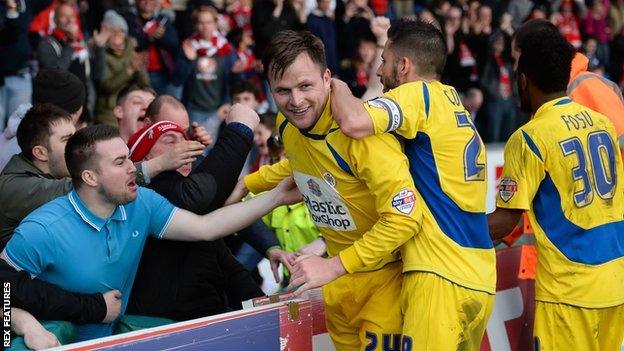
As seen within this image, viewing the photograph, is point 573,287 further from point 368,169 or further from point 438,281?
point 368,169

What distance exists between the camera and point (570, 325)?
5094mm

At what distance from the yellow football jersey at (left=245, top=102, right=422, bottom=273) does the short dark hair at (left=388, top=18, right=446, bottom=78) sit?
52 cm

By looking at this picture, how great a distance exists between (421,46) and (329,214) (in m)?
0.87

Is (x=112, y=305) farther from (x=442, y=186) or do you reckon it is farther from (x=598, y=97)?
(x=598, y=97)

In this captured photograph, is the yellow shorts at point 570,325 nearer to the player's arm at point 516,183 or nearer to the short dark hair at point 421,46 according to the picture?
the player's arm at point 516,183

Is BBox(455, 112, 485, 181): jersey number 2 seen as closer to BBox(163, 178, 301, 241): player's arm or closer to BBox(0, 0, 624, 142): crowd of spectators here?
BBox(163, 178, 301, 241): player's arm

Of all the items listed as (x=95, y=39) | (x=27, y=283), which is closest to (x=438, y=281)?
(x=27, y=283)

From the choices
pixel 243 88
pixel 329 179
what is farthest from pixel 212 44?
pixel 329 179

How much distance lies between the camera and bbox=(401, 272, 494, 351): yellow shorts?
4.35 m

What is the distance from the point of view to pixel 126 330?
4809 millimetres

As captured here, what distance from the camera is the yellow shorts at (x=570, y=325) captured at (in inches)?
201

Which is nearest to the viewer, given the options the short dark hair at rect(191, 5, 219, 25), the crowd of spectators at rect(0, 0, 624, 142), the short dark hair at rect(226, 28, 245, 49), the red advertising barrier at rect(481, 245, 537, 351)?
the red advertising barrier at rect(481, 245, 537, 351)

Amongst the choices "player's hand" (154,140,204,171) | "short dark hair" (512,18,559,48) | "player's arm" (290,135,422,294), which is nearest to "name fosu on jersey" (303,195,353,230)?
"player's arm" (290,135,422,294)

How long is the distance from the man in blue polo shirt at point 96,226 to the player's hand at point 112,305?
0.08 metres
